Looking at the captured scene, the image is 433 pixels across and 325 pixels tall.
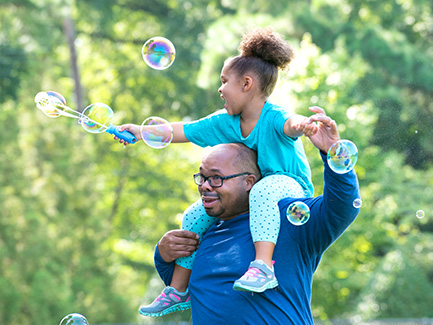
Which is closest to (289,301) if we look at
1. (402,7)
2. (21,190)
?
(21,190)

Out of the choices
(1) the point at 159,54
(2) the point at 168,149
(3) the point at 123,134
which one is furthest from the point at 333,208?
(2) the point at 168,149

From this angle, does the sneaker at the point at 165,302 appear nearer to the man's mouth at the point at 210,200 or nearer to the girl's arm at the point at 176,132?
the man's mouth at the point at 210,200

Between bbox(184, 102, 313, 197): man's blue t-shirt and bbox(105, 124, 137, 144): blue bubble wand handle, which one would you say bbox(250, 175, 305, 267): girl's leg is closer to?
bbox(184, 102, 313, 197): man's blue t-shirt

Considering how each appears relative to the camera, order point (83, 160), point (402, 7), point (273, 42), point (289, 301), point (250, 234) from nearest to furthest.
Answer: point (289, 301) → point (250, 234) → point (273, 42) → point (83, 160) → point (402, 7)

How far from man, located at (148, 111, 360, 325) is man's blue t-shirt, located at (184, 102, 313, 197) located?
0.07 metres

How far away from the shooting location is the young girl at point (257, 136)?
2891 mm

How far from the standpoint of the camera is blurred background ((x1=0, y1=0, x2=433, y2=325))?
12414mm

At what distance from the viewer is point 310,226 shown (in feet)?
9.12

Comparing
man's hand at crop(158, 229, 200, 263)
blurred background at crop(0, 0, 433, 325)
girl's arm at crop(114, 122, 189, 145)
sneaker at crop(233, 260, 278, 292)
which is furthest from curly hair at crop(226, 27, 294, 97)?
blurred background at crop(0, 0, 433, 325)

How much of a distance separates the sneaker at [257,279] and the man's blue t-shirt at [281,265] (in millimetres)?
79

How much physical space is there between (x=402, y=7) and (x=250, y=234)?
16708mm

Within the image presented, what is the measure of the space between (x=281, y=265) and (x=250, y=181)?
39 cm

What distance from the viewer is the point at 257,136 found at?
10.2 ft

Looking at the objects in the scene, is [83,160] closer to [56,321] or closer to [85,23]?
[56,321]
